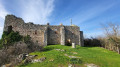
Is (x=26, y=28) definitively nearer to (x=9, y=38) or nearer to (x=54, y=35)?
(x=9, y=38)

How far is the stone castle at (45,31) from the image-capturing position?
20453 mm

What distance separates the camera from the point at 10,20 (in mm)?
20422

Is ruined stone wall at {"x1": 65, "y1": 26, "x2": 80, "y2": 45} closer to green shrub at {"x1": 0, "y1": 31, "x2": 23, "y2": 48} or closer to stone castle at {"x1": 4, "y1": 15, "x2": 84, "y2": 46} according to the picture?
stone castle at {"x1": 4, "y1": 15, "x2": 84, "y2": 46}

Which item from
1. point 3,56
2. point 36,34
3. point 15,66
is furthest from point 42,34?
point 15,66

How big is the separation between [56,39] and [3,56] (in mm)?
13420

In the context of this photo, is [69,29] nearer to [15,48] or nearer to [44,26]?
[44,26]

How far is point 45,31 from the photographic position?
20.9 meters

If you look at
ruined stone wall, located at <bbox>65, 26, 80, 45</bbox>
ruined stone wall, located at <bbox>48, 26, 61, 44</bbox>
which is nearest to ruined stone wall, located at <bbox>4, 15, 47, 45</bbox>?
ruined stone wall, located at <bbox>48, 26, 61, 44</bbox>

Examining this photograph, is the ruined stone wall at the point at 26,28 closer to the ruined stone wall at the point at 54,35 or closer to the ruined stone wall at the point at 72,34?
the ruined stone wall at the point at 54,35

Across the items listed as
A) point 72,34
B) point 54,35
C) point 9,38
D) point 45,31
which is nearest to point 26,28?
point 9,38

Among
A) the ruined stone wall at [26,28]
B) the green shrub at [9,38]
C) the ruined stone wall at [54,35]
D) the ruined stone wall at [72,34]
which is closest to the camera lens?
the green shrub at [9,38]

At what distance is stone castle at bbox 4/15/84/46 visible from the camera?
67.1 feet

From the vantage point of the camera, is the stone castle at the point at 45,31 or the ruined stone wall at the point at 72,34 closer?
the stone castle at the point at 45,31

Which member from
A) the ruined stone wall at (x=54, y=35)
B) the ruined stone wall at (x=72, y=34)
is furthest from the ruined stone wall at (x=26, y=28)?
the ruined stone wall at (x=72, y=34)
